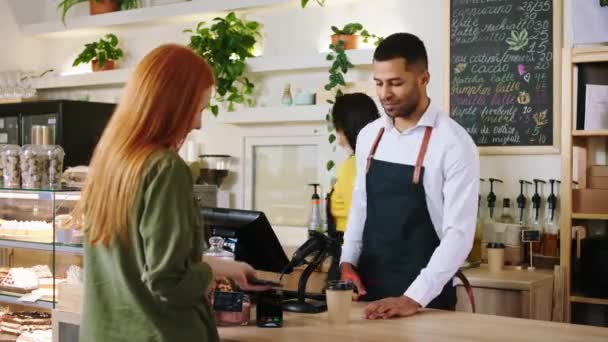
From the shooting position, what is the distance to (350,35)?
15.4 feet

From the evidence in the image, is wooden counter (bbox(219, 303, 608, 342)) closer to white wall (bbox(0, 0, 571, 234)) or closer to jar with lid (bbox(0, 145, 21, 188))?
jar with lid (bbox(0, 145, 21, 188))

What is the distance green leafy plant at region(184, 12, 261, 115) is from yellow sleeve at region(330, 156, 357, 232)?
143cm

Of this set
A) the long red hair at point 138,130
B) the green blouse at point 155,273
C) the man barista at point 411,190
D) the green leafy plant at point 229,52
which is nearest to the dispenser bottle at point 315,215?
the green leafy plant at point 229,52

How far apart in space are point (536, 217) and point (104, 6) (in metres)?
3.52

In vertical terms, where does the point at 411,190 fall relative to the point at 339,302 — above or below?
above

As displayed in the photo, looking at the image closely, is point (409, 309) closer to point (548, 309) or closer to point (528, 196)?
point (548, 309)

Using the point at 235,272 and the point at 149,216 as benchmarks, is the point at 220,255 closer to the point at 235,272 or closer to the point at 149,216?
the point at 235,272

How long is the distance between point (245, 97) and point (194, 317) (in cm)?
347

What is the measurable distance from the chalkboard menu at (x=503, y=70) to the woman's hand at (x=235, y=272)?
238 cm

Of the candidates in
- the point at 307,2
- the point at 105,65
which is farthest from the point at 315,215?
the point at 105,65

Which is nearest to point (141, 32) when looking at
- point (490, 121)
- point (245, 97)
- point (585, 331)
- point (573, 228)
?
point (245, 97)

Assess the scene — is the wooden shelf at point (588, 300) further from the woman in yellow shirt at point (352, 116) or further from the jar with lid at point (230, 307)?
the jar with lid at point (230, 307)

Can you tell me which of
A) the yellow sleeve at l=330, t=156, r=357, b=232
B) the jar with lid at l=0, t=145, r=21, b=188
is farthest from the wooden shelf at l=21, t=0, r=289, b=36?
the jar with lid at l=0, t=145, r=21, b=188

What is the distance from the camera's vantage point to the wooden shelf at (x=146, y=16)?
17.0ft
